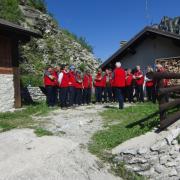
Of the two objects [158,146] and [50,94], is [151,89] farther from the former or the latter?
[158,146]

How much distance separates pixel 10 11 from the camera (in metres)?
27.4

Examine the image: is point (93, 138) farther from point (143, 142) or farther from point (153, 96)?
point (153, 96)

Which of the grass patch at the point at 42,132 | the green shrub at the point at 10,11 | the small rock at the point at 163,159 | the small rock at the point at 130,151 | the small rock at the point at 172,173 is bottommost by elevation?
the small rock at the point at 172,173

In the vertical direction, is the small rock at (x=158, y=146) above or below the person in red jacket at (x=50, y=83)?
below

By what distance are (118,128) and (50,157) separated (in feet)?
9.92

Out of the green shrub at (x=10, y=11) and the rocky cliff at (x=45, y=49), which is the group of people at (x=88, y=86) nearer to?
the rocky cliff at (x=45, y=49)

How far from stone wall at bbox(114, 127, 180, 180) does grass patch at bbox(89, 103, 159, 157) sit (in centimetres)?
66

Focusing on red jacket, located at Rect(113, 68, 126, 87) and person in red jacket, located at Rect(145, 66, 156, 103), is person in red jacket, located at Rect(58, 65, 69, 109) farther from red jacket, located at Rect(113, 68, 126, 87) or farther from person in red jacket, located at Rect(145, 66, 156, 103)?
person in red jacket, located at Rect(145, 66, 156, 103)

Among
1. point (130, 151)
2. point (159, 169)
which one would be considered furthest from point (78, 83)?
point (159, 169)

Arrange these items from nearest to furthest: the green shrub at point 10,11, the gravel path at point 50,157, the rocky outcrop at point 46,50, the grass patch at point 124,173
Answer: the gravel path at point 50,157 < the grass patch at point 124,173 < the rocky outcrop at point 46,50 < the green shrub at point 10,11

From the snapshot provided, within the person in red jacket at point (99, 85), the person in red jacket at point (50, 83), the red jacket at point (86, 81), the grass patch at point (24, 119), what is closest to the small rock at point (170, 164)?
the grass patch at point (24, 119)

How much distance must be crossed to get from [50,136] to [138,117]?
3.70 m

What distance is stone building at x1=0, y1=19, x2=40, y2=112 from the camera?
14.4 m

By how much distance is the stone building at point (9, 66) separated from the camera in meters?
14.4
